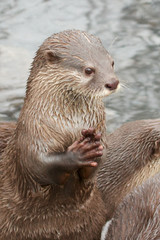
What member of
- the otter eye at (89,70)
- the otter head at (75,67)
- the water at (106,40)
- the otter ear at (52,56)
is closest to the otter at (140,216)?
the otter head at (75,67)

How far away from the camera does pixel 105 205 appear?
4.45m

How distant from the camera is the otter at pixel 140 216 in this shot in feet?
11.0

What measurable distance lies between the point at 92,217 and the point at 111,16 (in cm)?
383

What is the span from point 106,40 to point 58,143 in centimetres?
347

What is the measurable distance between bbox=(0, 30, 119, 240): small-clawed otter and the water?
1793mm

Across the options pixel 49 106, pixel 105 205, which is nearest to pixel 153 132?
pixel 105 205

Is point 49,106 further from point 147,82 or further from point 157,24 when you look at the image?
point 157,24

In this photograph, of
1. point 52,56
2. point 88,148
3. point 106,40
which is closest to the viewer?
point 88,148

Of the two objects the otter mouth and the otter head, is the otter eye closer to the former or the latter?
the otter head

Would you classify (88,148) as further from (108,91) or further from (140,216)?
(140,216)

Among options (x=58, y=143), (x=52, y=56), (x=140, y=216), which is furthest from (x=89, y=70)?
(x=140, y=216)

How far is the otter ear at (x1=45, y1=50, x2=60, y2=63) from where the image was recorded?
351cm

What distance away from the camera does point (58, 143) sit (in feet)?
11.6

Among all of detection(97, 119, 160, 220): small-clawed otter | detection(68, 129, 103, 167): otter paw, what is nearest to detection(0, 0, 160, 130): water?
detection(97, 119, 160, 220): small-clawed otter
